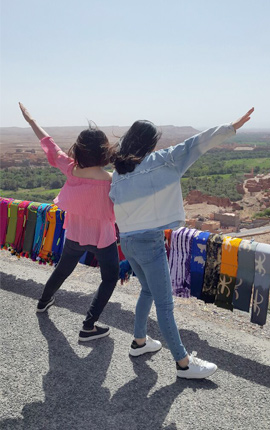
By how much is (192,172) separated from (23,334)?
7561 cm

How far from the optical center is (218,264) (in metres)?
3.03

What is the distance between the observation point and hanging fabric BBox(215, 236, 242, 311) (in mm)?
2951

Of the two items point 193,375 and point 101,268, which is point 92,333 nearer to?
point 101,268

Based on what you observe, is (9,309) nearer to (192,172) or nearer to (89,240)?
(89,240)

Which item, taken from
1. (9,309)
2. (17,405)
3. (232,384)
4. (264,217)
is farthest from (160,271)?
(264,217)

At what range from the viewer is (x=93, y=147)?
250 centimetres

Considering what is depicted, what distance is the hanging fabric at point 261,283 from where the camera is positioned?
2.80 meters

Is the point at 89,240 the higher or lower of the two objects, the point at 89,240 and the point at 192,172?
the higher

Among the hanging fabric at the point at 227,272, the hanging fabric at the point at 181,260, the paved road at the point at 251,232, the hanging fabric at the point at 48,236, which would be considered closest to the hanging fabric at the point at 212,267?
the hanging fabric at the point at 227,272

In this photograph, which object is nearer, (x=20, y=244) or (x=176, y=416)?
(x=176, y=416)

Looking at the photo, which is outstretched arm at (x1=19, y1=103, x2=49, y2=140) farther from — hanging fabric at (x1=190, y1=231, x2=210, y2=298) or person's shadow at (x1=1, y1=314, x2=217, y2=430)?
person's shadow at (x1=1, y1=314, x2=217, y2=430)

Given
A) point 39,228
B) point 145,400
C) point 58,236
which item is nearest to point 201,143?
point 145,400

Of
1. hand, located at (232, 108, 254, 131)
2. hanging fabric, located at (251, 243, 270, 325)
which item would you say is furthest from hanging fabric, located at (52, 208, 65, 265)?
hand, located at (232, 108, 254, 131)

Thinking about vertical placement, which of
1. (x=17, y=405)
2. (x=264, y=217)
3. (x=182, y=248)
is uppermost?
(x=182, y=248)
